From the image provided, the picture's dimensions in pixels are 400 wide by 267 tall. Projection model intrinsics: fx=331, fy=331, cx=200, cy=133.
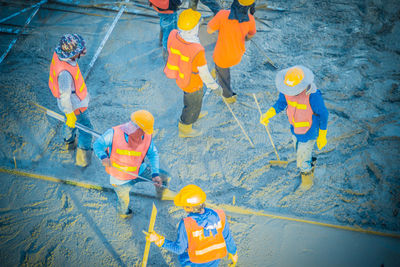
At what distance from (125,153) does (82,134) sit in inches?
58.7

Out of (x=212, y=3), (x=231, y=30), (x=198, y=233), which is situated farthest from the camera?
(x=212, y=3)

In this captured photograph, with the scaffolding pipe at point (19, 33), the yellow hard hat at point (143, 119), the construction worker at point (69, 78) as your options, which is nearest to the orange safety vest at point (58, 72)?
the construction worker at point (69, 78)

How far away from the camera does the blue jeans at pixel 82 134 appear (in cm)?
501

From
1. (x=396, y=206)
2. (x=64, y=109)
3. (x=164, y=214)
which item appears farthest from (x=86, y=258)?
(x=396, y=206)

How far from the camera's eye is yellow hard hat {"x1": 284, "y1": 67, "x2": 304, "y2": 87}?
4.10 m

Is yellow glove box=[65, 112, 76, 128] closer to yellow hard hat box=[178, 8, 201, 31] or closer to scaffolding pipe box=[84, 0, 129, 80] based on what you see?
yellow hard hat box=[178, 8, 201, 31]

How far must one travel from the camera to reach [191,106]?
5480 millimetres

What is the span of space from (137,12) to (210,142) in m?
4.30

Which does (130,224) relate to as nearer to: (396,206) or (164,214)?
(164,214)

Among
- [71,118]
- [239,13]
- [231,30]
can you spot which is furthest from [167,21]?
[71,118]

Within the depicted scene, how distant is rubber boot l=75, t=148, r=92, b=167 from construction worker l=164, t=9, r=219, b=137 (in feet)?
5.67

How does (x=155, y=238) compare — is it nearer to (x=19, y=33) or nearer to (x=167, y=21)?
(x=167, y=21)

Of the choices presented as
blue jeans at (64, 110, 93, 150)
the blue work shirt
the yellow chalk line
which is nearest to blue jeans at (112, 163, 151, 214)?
the yellow chalk line

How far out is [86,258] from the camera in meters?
4.43
